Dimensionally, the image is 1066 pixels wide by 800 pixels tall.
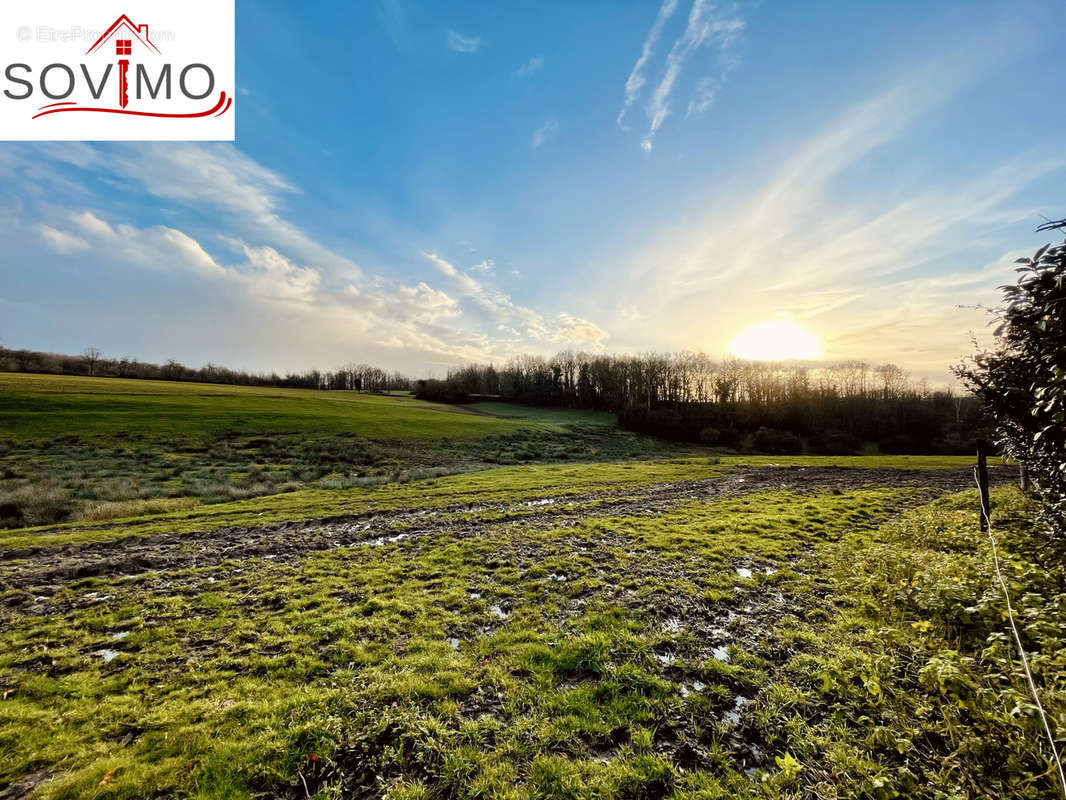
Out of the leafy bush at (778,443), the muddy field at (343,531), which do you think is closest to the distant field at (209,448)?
the muddy field at (343,531)

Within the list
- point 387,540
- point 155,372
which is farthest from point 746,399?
point 155,372

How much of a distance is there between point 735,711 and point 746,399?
3244 inches

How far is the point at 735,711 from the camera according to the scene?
15.8 feet

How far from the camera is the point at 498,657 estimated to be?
5.95 m

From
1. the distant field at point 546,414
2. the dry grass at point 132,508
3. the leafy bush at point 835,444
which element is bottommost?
the leafy bush at point 835,444

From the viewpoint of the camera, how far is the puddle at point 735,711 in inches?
183

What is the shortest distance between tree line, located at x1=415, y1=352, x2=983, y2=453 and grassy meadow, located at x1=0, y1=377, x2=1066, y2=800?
183 feet

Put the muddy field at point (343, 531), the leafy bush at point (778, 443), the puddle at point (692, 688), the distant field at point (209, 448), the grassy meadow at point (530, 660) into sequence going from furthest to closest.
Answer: the leafy bush at point (778, 443) → the distant field at point (209, 448) → the muddy field at point (343, 531) → the puddle at point (692, 688) → the grassy meadow at point (530, 660)

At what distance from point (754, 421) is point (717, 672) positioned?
75.1 m

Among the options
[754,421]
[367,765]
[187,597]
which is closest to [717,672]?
[367,765]

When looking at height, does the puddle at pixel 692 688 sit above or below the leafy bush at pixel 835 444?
above

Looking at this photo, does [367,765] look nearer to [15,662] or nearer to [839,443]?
[15,662]

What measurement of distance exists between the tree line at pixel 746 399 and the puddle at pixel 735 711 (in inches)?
2481

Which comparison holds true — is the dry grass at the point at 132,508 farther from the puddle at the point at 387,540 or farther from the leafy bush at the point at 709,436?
the leafy bush at the point at 709,436
